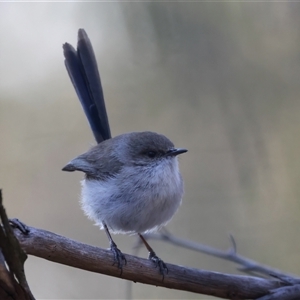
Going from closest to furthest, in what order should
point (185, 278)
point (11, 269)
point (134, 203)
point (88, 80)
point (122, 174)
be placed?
point (11, 269)
point (185, 278)
point (134, 203)
point (122, 174)
point (88, 80)

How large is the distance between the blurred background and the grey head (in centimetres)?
49

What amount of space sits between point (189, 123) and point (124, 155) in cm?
124

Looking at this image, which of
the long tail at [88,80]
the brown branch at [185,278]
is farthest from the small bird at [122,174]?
the brown branch at [185,278]

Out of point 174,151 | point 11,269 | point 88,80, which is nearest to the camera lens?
point 11,269

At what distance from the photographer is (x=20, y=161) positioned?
427 centimetres

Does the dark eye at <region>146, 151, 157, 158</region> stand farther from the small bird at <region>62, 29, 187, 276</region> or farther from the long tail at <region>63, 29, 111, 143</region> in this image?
the long tail at <region>63, 29, 111, 143</region>

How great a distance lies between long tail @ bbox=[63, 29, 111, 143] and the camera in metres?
2.81

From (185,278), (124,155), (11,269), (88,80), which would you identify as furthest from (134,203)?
(11,269)

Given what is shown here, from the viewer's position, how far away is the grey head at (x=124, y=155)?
2639 mm

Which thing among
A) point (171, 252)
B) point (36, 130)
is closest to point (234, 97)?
point (171, 252)

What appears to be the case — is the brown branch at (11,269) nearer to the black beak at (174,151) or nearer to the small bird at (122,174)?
the small bird at (122,174)

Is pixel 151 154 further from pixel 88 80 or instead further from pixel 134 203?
pixel 88 80

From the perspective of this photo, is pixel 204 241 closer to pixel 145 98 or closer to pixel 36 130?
pixel 145 98

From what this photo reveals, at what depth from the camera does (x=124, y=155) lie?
106 inches
